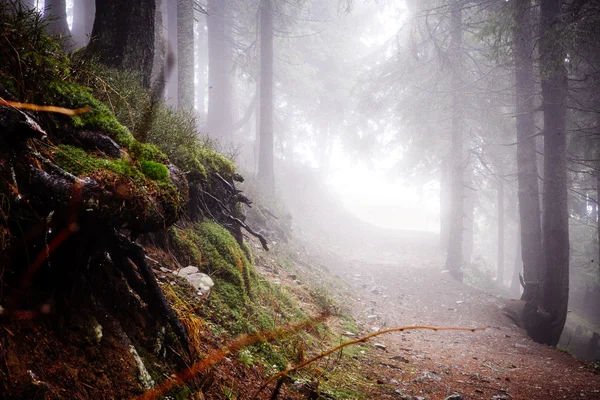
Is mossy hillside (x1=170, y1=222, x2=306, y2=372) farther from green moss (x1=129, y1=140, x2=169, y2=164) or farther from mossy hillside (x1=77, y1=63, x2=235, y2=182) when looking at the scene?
green moss (x1=129, y1=140, x2=169, y2=164)

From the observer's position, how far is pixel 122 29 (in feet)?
14.4

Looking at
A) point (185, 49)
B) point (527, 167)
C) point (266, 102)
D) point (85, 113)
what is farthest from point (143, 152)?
point (266, 102)

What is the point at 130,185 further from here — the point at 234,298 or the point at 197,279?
the point at 234,298

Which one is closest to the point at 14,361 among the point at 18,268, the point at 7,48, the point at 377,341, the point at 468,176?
the point at 18,268

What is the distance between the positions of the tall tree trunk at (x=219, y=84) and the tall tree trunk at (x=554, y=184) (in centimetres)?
1503

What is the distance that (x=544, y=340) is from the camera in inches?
A: 333

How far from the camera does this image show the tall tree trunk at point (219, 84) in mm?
18547

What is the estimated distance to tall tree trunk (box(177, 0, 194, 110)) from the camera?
1045 cm

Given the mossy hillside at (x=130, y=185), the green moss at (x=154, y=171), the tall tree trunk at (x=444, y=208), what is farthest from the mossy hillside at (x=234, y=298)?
the tall tree trunk at (x=444, y=208)

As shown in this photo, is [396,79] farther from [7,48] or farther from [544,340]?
[7,48]

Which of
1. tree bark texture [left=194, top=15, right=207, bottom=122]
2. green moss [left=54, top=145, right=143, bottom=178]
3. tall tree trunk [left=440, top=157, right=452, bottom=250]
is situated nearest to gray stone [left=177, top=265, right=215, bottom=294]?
green moss [left=54, top=145, right=143, bottom=178]

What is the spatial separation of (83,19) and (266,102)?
1315 centimetres

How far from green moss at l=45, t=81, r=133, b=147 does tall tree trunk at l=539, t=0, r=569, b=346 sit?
10525mm

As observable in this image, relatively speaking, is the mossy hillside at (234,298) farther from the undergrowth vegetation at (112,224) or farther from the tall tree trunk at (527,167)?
the tall tree trunk at (527,167)
